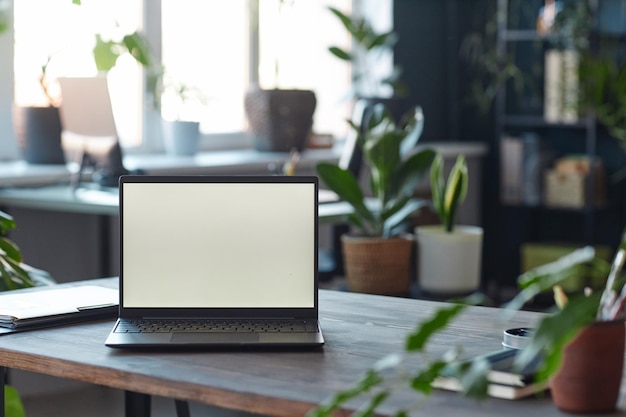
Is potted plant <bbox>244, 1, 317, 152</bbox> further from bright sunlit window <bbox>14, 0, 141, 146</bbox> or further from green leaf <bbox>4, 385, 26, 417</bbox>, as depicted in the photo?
green leaf <bbox>4, 385, 26, 417</bbox>

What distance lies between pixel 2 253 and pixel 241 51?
323 centimetres

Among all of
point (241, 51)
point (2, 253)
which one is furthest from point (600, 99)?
point (2, 253)

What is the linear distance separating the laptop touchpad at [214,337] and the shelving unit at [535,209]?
14.4ft

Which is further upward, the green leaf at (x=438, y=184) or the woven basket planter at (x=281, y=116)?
the woven basket planter at (x=281, y=116)

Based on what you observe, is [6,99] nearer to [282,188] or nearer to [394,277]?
[394,277]

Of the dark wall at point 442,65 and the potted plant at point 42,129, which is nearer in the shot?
the potted plant at point 42,129

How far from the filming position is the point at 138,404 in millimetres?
1960

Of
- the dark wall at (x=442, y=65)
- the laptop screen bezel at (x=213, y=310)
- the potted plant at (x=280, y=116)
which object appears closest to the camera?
the laptop screen bezel at (x=213, y=310)

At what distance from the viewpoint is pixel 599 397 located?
1335mm

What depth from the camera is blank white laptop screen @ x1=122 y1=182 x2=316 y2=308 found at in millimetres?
1849

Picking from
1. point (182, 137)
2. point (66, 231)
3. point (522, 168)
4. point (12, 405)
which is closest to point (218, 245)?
point (12, 405)

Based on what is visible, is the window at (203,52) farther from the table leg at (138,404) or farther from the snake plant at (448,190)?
the table leg at (138,404)

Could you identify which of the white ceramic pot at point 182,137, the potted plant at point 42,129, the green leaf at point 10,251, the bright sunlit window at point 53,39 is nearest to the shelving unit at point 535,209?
the white ceramic pot at point 182,137

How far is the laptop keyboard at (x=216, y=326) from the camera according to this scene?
1767mm
